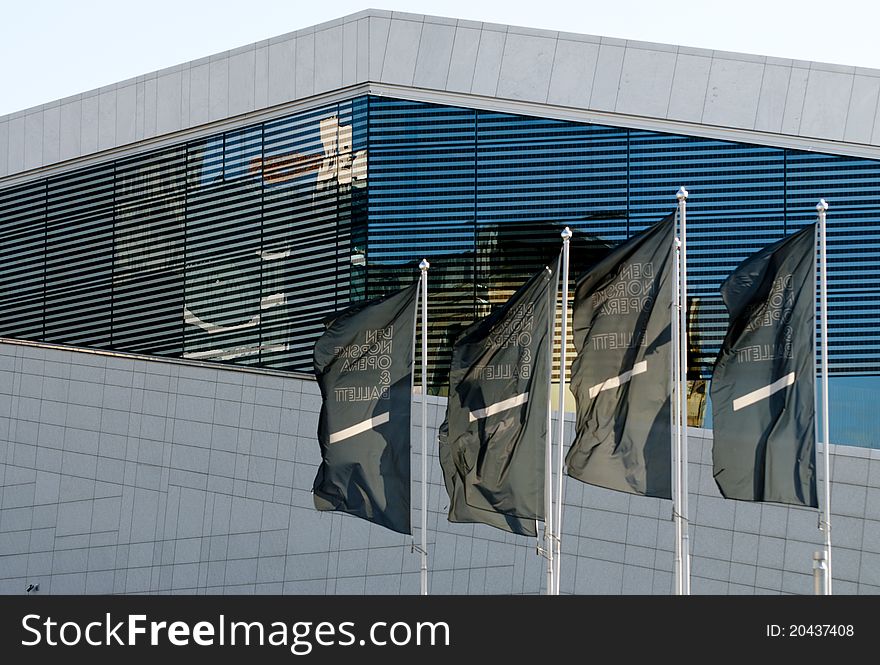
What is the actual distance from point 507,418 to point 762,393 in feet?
10.4

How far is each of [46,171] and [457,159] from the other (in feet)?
33.0

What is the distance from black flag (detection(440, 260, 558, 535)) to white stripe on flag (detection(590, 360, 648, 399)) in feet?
2.80

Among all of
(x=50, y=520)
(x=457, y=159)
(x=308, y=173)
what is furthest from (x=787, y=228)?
(x=50, y=520)

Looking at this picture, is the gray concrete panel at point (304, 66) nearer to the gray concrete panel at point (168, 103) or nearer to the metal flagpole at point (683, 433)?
the gray concrete panel at point (168, 103)

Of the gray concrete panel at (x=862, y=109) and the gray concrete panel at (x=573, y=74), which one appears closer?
the gray concrete panel at (x=862, y=109)

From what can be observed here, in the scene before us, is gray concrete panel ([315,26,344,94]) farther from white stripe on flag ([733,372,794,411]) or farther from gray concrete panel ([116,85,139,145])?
white stripe on flag ([733,372,794,411])

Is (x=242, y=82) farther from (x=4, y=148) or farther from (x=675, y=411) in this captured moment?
(x=675, y=411)

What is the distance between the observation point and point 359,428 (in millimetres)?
16484

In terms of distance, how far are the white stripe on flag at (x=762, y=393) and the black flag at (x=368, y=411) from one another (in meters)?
4.16

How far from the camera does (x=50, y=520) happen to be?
26.2 meters

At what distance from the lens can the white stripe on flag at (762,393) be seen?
1492 centimetres

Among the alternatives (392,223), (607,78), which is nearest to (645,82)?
(607,78)
